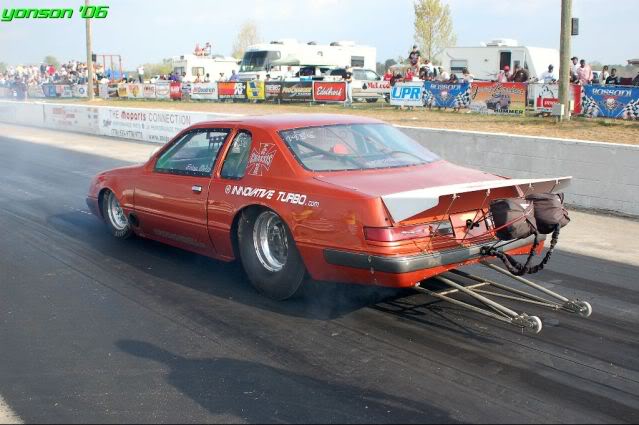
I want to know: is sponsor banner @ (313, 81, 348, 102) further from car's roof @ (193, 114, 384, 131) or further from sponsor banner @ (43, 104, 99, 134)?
car's roof @ (193, 114, 384, 131)

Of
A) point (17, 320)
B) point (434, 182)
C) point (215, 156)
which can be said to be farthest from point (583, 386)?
point (17, 320)

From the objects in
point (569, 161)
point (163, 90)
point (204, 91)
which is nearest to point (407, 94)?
point (204, 91)

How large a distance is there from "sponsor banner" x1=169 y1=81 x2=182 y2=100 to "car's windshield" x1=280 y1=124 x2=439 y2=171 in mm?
28727

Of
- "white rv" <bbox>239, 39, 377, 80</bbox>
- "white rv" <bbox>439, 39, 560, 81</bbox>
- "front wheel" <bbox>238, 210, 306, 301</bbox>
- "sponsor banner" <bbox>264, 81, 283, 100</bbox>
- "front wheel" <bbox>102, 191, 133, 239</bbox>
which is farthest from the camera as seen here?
"white rv" <bbox>239, 39, 377, 80</bbox>

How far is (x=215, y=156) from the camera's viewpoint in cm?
609

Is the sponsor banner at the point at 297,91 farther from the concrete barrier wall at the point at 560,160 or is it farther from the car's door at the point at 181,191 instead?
the car's door at the point at 181,191

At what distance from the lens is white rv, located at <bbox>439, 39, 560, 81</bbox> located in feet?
Result: 92.5

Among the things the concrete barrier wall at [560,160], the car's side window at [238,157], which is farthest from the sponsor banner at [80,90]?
the car's side window at [238,157]

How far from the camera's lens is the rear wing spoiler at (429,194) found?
14.8 ft

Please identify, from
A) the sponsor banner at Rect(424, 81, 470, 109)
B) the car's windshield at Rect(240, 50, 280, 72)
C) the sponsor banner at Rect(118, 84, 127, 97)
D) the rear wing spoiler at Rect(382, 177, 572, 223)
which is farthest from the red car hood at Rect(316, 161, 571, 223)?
the sponsor banner at Rect(118, 84, 127, 97)

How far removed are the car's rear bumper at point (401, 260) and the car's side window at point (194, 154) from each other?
171 centimetres

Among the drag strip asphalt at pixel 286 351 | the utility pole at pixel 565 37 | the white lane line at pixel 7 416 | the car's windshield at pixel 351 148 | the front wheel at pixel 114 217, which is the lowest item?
the white lane line at pixel 7 416

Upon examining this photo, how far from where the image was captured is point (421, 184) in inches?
201

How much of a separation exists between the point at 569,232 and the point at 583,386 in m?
4.59
